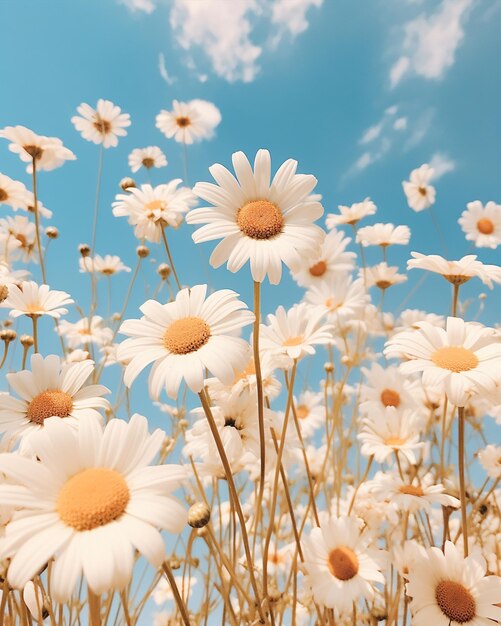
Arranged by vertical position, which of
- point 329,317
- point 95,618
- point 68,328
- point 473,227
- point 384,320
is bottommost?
point 95,618

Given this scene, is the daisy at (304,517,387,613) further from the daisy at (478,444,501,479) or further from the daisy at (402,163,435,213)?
the daisy at (402,163,435,213)

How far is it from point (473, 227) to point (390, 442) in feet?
5.11

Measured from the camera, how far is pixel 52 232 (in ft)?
5.71

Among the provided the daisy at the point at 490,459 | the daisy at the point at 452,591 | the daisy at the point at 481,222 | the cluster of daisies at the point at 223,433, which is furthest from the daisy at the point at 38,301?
the daisy at the point at 481,222

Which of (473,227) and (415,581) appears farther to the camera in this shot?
(473,227)

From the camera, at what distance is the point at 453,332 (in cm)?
85

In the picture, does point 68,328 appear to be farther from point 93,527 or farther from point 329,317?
point 93,527

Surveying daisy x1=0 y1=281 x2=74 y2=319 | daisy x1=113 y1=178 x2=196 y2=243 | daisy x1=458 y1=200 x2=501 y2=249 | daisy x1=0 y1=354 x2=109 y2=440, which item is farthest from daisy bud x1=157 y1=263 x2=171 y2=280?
daisy x1=458 y1=200 x2=501 y2=249

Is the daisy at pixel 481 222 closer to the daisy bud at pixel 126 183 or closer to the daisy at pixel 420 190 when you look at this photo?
the daisy at pixel 420 190

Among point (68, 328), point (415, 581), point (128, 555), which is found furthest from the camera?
point (68, 328)

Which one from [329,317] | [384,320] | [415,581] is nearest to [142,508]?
[415,581]

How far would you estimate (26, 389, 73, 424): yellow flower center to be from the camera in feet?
2.48

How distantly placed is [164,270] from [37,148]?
56cm

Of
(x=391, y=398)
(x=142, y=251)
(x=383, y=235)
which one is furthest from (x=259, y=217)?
(x=383, y=235)
